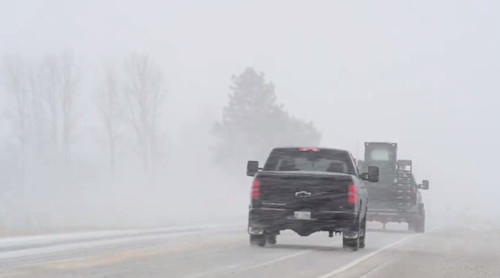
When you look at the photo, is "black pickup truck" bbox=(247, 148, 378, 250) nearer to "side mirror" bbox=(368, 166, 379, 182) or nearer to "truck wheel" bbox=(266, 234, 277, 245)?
"side mirror" bbox=(368, 166, 379, 182)

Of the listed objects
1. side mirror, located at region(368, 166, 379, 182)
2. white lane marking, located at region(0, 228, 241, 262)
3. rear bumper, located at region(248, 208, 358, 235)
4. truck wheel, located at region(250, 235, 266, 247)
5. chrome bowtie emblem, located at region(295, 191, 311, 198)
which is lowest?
white lane marking, located at region(0, 228, 241, 262)

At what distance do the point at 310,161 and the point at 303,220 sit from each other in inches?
103

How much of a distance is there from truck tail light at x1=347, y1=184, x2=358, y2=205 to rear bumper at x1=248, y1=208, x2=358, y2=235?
24cm

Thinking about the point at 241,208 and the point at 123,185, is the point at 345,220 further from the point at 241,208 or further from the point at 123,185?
the point at 123,185

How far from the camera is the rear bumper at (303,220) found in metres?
20.6

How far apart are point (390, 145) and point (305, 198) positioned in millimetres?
18869

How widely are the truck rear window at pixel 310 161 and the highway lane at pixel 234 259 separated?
6.20 feet

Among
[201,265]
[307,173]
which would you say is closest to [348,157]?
[307,173]

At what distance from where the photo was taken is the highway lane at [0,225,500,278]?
15.0 metres

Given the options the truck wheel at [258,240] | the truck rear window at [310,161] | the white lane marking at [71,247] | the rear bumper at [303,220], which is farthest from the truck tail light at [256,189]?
the white lane marking at [71,247]

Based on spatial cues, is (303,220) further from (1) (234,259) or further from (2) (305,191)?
(1) (234,259)

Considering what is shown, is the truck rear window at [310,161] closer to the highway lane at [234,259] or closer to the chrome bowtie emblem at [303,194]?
the highway lane at [234,259]

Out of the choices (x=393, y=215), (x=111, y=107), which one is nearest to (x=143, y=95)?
(x=111, y=107)

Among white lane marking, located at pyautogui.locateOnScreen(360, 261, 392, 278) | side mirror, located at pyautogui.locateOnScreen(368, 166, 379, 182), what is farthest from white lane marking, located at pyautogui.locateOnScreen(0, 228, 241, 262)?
white lane marking, located at pyautogui.locateOnScreen(360, 261, 392, 278)
